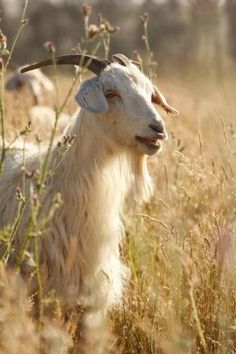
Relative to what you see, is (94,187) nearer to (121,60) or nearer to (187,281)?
(121,60)

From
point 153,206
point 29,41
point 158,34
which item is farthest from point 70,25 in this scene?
point 153,206

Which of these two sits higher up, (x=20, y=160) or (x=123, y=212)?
(x=20, y=160)

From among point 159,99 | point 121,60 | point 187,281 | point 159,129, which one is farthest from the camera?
point 159,99

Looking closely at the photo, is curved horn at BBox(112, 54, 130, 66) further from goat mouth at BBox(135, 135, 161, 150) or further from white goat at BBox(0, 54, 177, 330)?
goat mouth at BBox(135, 135, 161, 150)

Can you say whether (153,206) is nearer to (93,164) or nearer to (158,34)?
(93,164)

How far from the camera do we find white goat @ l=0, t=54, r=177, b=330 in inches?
130

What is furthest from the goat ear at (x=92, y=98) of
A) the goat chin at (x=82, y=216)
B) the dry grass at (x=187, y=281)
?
the dry grass at (x=187, y=281)

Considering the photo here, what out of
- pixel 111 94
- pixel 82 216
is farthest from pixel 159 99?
pixel 82 216

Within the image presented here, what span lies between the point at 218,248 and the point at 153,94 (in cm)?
116

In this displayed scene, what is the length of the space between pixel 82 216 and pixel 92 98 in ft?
1.93

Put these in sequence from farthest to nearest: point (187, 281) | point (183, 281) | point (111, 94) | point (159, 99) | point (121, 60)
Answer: point (159, 99) < point (121, 60) < point (111, 94) < point (183, 281) < point (187, 281)

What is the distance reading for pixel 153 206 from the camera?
447cm

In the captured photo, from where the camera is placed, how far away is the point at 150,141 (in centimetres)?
327

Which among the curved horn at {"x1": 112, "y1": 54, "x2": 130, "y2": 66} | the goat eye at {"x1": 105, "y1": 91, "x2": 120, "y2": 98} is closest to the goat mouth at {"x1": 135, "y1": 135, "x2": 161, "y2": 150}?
the goat eye at {"x1": 105, "y1": 91, "x2": 120, "y2": 98}
